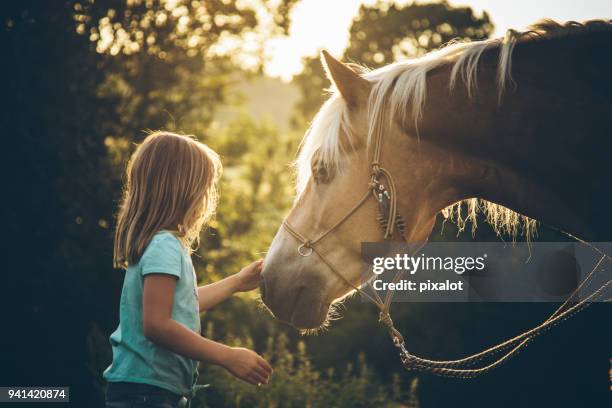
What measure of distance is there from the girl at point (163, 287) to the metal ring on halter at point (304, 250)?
0.43m

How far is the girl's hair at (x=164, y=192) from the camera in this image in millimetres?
2213

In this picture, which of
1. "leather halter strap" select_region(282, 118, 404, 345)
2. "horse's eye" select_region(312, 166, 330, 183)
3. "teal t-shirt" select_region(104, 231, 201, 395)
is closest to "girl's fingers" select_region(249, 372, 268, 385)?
"teal t-shirt" select_region(104, 231, 201, 395)

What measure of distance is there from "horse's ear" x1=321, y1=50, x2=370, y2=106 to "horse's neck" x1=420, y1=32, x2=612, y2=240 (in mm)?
282

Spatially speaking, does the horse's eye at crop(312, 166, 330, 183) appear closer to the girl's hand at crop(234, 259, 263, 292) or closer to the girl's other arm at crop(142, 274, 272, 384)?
the girl's hand at crop(234, 259, 263, 292)

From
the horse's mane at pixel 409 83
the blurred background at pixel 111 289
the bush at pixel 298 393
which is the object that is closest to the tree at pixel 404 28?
the blurred background at pixel 111 289

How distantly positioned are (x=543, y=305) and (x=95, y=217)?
428 centimetres

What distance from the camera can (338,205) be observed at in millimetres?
2338

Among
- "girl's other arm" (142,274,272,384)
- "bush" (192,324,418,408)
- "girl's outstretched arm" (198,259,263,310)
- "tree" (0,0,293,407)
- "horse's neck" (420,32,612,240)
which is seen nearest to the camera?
"girl's other arm" (142,274,272,384)

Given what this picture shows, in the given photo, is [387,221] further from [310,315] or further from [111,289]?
[111,289]

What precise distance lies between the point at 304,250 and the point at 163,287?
61cm

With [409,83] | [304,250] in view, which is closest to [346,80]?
[409,83]

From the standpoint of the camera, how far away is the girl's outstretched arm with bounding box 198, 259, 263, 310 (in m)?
2.61

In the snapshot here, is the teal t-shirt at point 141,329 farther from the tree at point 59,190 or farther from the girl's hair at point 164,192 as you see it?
the tree at point 59,190

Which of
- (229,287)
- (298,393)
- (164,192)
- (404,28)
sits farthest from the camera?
(404,28)
